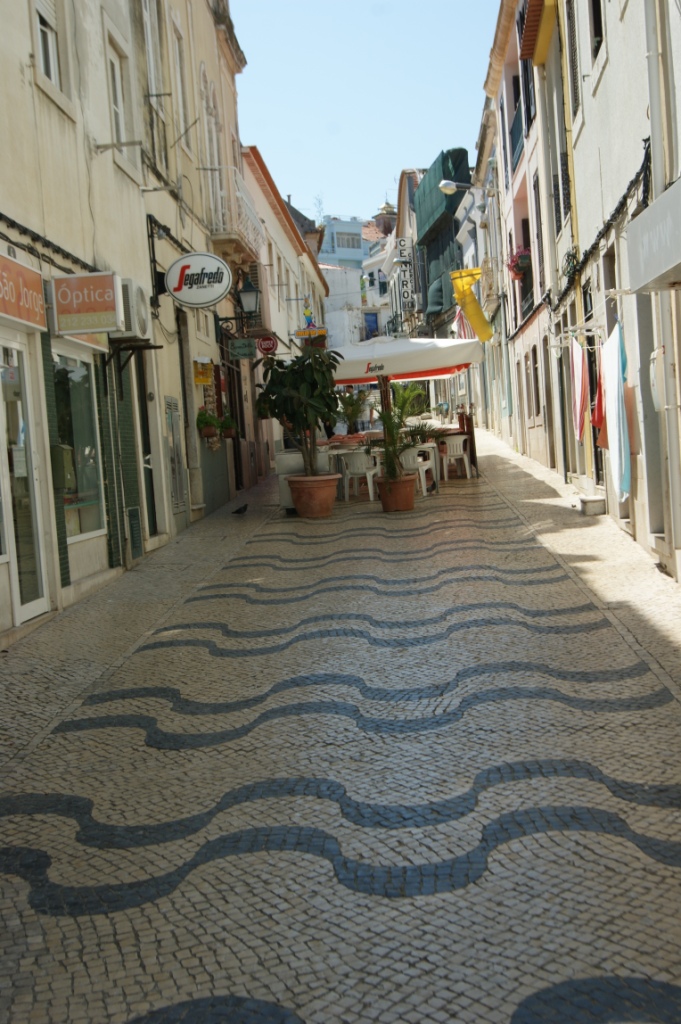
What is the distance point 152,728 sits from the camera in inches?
189

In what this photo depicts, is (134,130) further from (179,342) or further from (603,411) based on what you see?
(603,411)

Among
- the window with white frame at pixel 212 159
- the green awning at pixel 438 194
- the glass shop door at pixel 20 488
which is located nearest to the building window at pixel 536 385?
the window with white frame at pixel 212 159

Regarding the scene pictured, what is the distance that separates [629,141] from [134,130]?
6287mm

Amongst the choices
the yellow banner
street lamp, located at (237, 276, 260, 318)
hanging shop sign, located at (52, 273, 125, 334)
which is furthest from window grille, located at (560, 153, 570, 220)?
the yellow banner

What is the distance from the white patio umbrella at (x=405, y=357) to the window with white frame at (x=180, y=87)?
419 centimetres

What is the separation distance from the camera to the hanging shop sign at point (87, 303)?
27.9 feet

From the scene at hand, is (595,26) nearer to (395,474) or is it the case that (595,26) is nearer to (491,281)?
(395,474)

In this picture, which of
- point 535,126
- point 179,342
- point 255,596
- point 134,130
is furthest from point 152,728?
point 535,126

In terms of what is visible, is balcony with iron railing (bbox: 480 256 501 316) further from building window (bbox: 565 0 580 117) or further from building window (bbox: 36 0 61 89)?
building window (bbox: 36 0 61 89)

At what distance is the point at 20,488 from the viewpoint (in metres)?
7.88

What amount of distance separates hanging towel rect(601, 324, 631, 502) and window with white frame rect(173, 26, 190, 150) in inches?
355

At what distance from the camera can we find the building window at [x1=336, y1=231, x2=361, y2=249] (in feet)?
269

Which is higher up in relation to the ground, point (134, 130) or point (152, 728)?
point (134, 130)

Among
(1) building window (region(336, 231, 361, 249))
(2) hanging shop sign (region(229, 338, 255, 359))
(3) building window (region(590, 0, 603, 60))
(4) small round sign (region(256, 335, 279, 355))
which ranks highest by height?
(1) building window (region(336, 231, 361, 249))
